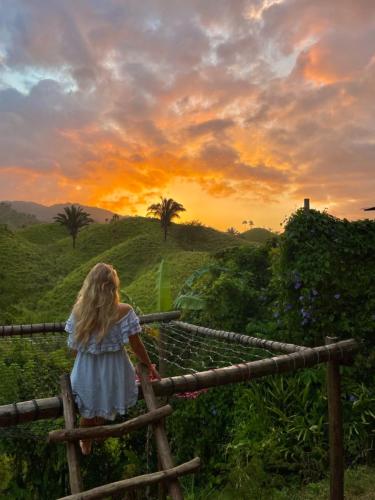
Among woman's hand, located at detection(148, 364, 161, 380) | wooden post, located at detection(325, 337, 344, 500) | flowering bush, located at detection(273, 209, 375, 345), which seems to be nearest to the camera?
woman's hand, located at detection(148, 364, 161, 380)

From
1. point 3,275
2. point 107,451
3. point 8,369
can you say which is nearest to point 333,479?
point 107,451

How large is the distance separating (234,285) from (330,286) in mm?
2300

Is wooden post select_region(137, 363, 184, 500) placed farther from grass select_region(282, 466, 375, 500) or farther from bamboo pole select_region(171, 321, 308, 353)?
grass select_region(282, 466, 375, 500)

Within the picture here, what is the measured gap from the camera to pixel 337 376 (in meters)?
4.08

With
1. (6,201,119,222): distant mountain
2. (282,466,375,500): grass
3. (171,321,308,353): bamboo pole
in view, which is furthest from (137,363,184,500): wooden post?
(6,201,119,222): distant mountain

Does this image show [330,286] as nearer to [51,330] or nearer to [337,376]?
[337,376]

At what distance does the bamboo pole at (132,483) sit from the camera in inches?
92.9

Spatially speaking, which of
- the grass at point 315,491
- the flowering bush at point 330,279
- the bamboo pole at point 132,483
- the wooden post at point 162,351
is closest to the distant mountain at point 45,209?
the wooden post at point 162,351

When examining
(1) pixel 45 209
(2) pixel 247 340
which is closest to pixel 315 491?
(2) pixel 247 340

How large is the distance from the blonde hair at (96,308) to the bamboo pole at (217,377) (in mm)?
432

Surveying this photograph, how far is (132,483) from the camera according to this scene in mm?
2482

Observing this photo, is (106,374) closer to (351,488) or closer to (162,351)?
Answer: (351,488)

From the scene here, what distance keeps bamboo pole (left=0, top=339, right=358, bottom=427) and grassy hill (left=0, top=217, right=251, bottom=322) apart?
825 centimetres

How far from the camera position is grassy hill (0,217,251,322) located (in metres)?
18.8
